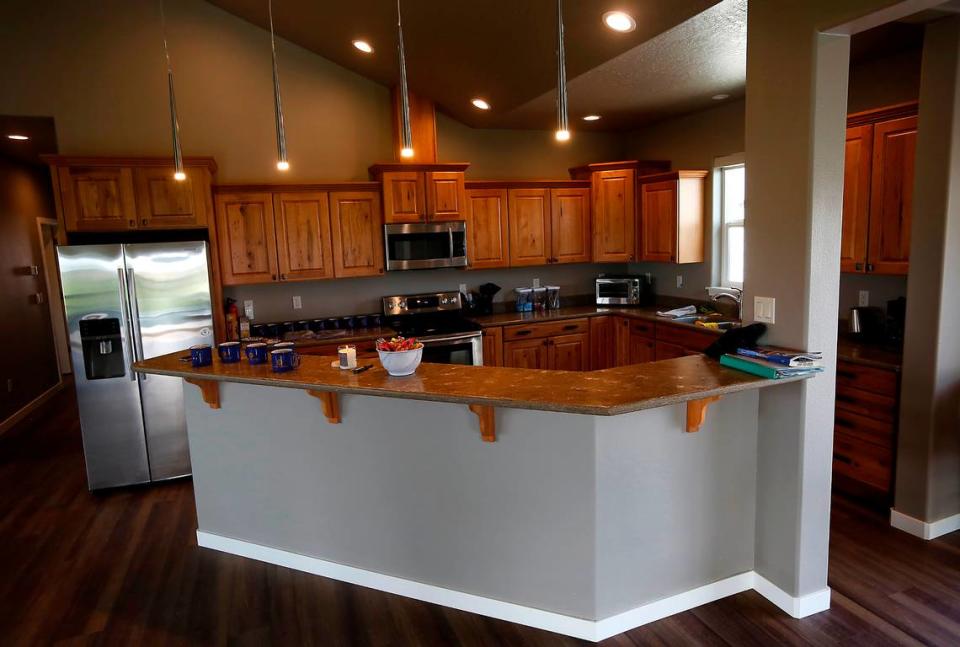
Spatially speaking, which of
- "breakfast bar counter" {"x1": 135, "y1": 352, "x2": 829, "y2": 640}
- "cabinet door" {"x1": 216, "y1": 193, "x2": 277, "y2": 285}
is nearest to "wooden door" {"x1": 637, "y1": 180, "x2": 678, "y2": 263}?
"breakfast bar counter" {"x1": 135, "y1": 352, "x2": 829, "y2": 640}

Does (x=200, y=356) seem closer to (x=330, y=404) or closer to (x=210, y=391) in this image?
(x=210, y=391)

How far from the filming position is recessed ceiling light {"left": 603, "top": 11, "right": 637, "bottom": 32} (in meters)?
2.87

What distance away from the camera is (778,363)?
2.24m

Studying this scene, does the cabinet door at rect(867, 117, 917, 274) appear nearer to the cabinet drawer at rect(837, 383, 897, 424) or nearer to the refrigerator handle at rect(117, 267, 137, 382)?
the cabinet drawer at rect(837, 383, 897, 424)

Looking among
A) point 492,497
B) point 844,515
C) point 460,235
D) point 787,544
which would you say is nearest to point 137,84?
point 460,235

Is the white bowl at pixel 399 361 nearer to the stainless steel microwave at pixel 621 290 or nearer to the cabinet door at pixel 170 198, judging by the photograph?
the cabinet door at pixel 170 198

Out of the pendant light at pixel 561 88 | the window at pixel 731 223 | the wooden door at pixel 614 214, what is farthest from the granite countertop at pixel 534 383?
the wooden door at pixel 614 214

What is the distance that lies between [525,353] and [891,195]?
2850 millimetres

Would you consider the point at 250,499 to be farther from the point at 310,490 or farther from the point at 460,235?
A: the point at 460,235

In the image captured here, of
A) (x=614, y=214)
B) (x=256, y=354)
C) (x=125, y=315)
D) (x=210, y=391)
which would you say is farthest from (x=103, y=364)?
(x=614, y=214)

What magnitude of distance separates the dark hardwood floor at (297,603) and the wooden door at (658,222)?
2468 millimetres

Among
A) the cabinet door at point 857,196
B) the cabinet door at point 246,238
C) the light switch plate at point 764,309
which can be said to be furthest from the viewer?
the cabinet door at point 246,238

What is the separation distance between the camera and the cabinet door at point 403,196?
481 centimetres

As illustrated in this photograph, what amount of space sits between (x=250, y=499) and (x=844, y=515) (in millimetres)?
3242
